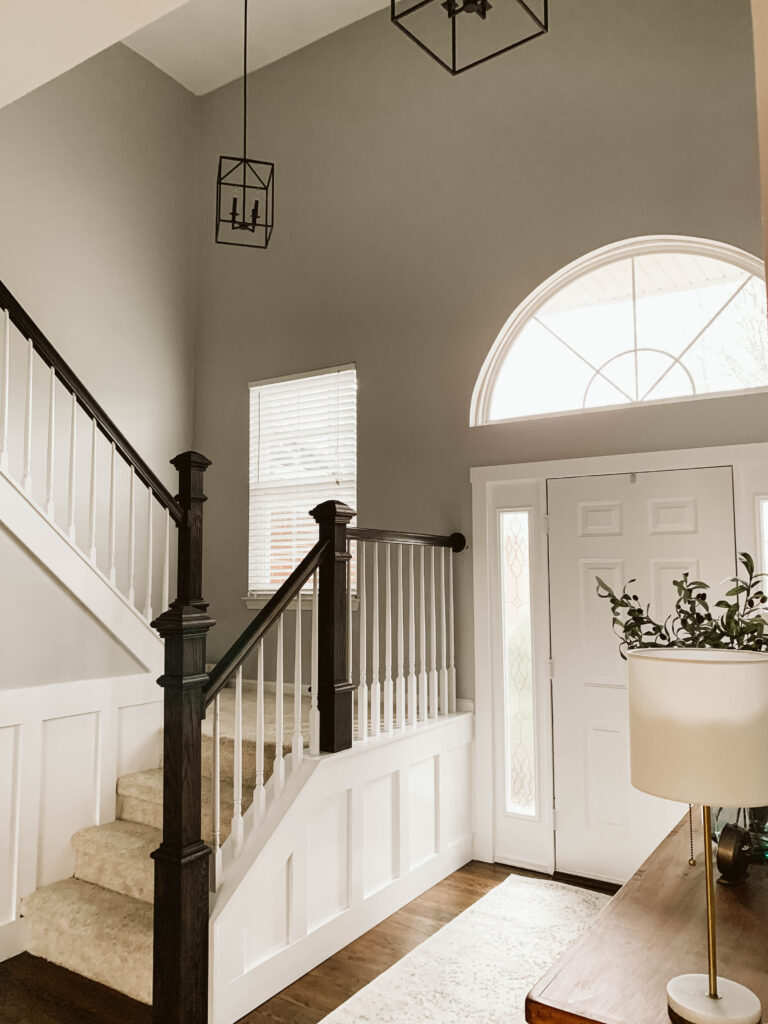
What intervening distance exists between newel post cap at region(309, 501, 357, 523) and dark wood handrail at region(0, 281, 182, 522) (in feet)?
2.78

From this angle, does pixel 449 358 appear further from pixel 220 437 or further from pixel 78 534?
pixel 78 534

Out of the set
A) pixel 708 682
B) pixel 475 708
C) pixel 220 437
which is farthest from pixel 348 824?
pixel 220 437

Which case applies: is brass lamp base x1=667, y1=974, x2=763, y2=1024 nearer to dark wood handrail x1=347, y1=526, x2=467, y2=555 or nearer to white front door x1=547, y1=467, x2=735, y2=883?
dark wood handrail x1=347, y1=526, x2=467, y2=555

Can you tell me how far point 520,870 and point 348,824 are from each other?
4.03 ft

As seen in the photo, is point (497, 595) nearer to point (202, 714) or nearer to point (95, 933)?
point (202, 714)

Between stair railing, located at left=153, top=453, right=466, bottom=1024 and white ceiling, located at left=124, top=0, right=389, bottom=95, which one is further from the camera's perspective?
white ceiling, located at left=124, top=0, right=389, bottom=95

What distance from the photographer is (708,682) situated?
125 cm

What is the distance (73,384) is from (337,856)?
234 centimetres

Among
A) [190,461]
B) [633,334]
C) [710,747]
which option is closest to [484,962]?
[710,747]

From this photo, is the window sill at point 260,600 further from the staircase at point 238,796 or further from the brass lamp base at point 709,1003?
the brass lamp base at point 709,1003

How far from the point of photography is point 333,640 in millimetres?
3107

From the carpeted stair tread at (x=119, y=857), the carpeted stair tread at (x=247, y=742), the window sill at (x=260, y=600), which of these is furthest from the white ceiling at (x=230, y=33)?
the carpeted stair tread at (x=119, y=857)

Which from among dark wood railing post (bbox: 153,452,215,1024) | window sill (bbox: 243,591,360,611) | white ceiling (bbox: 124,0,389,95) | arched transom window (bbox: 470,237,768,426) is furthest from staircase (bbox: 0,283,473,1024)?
white ceiling (bbox: 124,0,389,95)

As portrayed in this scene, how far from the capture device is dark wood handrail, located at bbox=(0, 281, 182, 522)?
327 centimetres
